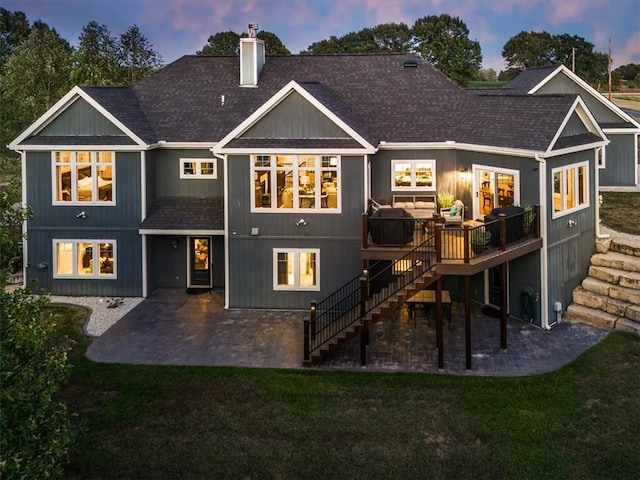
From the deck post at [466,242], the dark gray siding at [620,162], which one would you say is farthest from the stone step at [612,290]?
the dark gray siding at [620,162]

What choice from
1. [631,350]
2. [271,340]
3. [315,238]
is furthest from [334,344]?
[631,350]

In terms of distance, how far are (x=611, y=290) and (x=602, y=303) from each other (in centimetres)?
53

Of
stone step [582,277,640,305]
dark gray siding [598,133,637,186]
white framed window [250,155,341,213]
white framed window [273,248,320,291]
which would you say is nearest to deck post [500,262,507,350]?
stone step [582,277,640,305]

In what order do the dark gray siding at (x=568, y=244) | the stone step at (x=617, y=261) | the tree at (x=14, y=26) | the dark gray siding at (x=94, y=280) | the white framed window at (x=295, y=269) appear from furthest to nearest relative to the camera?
the tree at (x=14, y=26) < the dark gray siding at (x=94, y=280) < the white framed window at (x=295, y=269) < the stone step at (x=617, y=261) < the dark gray siding at (x=568, y=244)

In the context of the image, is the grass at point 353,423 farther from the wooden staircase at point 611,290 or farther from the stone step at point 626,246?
the stone step at point 626,246

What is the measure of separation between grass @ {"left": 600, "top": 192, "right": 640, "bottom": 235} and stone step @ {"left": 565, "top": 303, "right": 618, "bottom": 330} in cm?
511

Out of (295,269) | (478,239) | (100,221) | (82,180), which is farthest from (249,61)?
(478,239)

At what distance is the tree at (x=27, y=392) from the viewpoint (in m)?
7.51

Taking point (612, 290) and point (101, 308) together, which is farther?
point (101, 308)

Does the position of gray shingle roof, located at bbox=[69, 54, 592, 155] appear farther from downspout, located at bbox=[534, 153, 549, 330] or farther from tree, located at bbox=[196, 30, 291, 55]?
tree, located at bbox=[196, 30, 291, 55]

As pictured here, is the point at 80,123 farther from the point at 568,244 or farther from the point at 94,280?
the point at 568,244

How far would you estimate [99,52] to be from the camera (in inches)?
1656

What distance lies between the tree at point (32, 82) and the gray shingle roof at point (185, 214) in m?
A: 17.5

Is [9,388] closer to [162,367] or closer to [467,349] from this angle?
[162,367]
